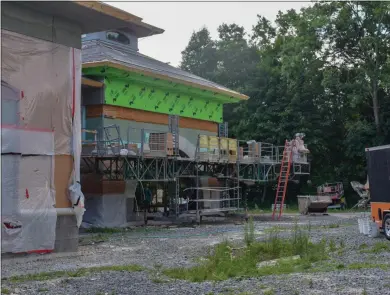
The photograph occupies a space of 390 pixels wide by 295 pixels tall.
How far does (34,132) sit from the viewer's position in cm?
1385

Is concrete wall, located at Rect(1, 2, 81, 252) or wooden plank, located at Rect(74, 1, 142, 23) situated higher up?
wooden plank, located at Rect(74, 1, 142, 23)

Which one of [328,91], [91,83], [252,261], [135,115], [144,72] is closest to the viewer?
[252,261]

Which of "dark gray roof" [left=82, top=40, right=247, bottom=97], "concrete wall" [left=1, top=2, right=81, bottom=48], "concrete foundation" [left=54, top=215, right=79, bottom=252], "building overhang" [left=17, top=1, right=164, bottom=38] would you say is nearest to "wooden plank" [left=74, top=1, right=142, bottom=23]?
"building overhang" [left=17, top=1, right=164, bottom=38]

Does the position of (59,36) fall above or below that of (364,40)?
below

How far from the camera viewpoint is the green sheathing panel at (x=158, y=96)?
916 inches

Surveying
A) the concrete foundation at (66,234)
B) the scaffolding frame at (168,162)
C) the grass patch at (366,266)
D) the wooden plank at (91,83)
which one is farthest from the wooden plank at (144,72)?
the grass patch at (366,266)

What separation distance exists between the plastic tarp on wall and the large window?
46.6 ft

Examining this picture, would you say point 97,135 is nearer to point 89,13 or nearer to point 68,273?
point 89,13

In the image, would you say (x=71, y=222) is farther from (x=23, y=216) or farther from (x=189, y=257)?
(x=189, y=257)

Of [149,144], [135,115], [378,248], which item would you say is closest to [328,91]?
[135,115]

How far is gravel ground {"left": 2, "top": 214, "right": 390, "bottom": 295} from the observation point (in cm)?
901

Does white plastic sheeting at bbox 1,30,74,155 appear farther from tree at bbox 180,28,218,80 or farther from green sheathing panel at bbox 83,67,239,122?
tree at bbox 180,28,218,80

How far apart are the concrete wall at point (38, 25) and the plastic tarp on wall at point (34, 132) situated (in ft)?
0.59

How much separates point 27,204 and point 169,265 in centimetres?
399
